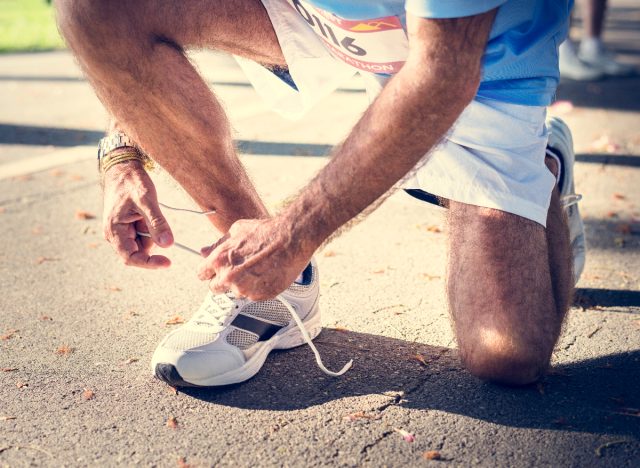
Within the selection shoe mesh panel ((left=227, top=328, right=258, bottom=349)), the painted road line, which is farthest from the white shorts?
the painted road line

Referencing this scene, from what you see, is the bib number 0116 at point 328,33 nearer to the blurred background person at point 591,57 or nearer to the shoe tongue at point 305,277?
the shoe tongue at point 305,277

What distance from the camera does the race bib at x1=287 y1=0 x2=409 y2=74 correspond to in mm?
2117

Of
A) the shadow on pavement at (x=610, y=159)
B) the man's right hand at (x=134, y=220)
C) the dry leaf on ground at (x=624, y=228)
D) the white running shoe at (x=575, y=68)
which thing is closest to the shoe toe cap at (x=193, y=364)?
the man's right hand at (x=134, y=220)

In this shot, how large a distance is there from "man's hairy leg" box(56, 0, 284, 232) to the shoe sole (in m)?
0.32

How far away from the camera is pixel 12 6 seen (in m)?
13.9

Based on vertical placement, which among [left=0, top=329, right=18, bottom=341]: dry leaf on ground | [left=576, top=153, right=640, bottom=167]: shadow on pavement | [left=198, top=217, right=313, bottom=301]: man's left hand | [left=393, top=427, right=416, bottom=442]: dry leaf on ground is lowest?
[left=576, top=153, right=640, bottom=167]: shadow on pavement

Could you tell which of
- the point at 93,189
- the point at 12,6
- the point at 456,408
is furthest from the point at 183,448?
Result: the point at 12,6

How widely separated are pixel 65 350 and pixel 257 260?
0.78 m

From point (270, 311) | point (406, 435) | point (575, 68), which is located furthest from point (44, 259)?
point (575, 68)

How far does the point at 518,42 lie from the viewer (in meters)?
2.05

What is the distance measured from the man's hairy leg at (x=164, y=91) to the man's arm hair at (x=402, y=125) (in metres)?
0.48

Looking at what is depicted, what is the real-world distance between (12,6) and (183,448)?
1384 cm

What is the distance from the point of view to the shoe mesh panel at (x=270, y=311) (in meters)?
2.10

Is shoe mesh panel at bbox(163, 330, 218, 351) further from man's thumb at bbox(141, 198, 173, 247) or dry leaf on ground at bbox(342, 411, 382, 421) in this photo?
dry leaf on ground at bbox(342, 411, 382, 421)
